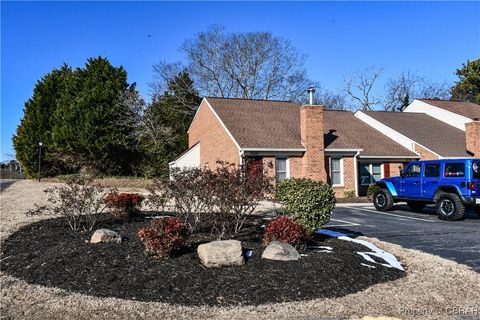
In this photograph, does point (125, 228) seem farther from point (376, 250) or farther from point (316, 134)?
point (316, 134)

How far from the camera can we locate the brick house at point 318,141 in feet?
75.0

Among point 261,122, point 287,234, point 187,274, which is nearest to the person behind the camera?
point 187,274

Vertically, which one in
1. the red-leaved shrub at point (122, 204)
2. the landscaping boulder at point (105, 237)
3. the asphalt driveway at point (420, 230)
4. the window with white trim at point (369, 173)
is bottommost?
the asphalt driveway at point (420, 230)

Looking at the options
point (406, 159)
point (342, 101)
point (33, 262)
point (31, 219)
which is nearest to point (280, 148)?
point (406, 159)

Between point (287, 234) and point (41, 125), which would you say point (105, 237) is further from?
point (41, 125)

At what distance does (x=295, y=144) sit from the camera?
23.1m

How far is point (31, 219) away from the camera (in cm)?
1225

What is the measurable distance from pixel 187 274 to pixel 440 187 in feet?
39.9

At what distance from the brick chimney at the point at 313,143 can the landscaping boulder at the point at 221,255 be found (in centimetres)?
1655

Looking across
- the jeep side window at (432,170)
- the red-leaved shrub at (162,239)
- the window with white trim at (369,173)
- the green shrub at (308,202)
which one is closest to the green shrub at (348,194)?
the window with white trim at (369,173)

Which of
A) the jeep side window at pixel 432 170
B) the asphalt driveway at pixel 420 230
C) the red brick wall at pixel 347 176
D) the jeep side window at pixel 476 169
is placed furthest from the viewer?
the red brick wall at pixel 347 176

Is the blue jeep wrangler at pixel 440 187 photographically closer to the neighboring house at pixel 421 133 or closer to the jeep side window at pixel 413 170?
the jeep side window at pixel 413 170

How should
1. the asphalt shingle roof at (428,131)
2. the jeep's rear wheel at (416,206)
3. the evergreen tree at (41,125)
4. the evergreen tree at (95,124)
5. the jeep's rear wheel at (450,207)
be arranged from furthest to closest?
the evergreen tree at (41,125) < the evergreen tree at (95,124) < the asphalt shingle roof at (428,131) < the jeep's rear wheel at (416,206) < the jeep's rear wheel at (450,207)

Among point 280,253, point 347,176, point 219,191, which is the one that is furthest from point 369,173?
point 280,253
